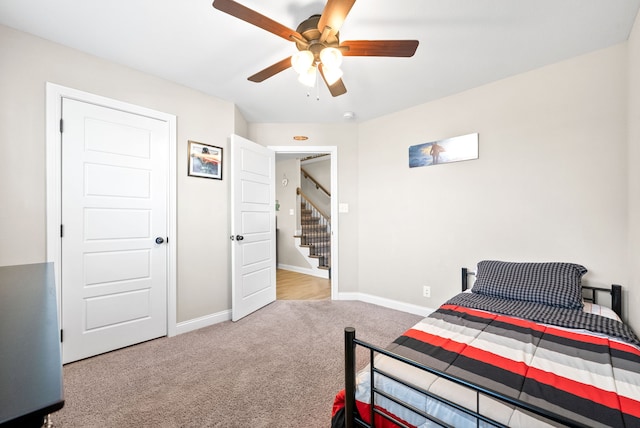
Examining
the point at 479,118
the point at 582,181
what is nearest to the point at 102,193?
the point at 479,118

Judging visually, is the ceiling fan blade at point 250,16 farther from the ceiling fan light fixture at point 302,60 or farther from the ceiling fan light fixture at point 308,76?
the ceiling fan light fixture at point 308,76

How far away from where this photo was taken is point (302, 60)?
1.67m

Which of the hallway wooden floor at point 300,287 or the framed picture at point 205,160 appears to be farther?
the hallway wooden floor at point 300,287

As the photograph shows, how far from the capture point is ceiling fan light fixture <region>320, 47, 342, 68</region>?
5.31ft

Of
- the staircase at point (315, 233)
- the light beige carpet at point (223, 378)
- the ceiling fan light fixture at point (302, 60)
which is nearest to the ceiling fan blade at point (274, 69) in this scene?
the ceiling fan light fixture at point (302, 60)

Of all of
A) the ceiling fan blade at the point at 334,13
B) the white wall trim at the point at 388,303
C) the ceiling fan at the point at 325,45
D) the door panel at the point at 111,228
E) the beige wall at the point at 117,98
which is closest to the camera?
the ceiling fan blade at the point at 334,13

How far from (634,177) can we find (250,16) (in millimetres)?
2681

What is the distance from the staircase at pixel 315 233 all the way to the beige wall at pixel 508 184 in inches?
82.9

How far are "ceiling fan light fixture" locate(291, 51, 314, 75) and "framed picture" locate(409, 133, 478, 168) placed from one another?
1983 mm

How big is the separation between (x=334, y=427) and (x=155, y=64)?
297 cm

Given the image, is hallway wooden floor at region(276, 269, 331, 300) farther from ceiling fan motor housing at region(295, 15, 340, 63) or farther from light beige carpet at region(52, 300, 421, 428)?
ceiling fan motor housing at region(295, 15, 340, 63)

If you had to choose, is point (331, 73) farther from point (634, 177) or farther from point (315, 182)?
point (315, 182)

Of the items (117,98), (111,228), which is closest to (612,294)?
(111,228)

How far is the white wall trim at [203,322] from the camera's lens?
9.16 ft
